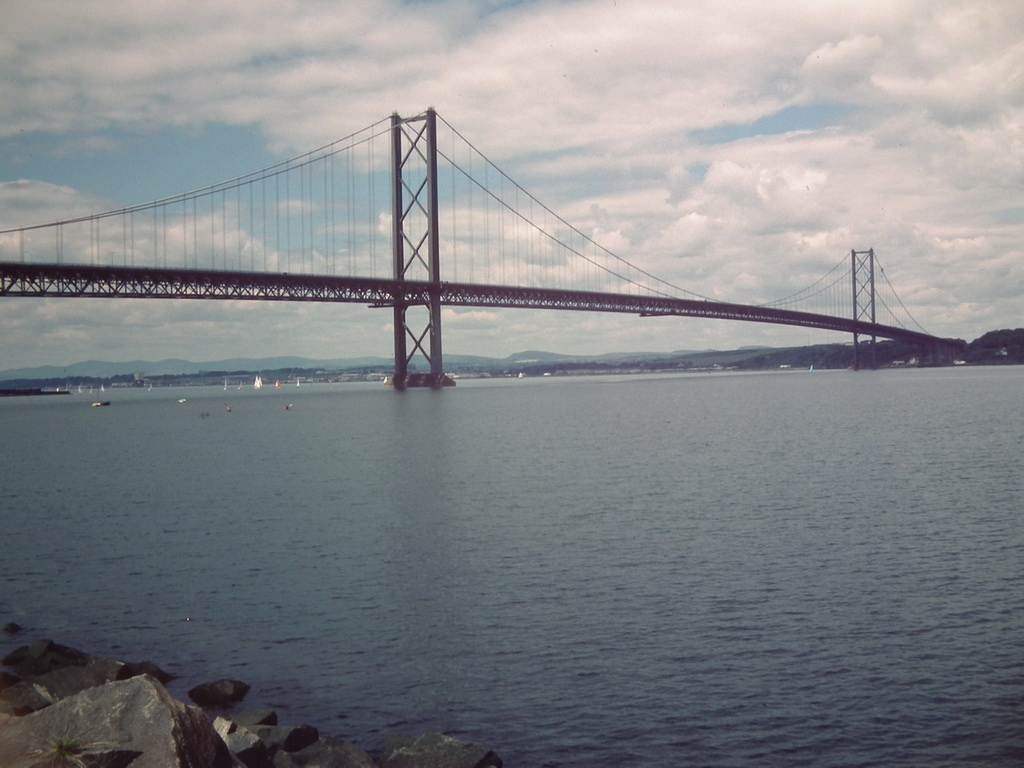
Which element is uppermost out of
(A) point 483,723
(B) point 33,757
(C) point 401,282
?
(C) point 401,282

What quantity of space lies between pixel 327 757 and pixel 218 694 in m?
2.32

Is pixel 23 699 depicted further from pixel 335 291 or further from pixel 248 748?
pixel 335 291

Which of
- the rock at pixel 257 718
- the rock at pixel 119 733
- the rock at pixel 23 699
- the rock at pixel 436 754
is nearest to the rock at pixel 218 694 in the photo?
the rock at pixel 257 718

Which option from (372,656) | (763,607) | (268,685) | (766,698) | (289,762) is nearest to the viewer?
(289,762)

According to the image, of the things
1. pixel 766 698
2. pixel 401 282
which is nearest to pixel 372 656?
pixel 766 698

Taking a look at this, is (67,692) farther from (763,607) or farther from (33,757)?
(763,607)

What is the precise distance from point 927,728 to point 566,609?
4.65 m

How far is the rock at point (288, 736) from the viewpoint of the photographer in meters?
7.75

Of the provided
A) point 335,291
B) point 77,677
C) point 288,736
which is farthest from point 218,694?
point 335,291

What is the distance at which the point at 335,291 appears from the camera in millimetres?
73250

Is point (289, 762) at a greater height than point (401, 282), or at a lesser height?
lesser

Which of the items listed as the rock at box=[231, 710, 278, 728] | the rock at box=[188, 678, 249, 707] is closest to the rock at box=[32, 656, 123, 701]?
the rock at box=[188, 678, 249, 707]

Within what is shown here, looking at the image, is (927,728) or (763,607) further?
(763,607)

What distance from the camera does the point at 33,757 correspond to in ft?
19.9
